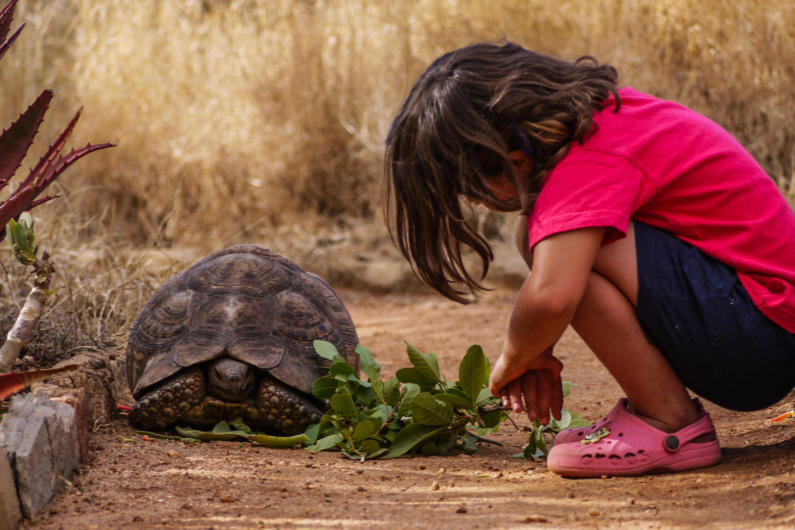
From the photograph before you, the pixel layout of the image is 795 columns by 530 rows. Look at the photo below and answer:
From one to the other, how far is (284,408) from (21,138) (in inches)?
45.5

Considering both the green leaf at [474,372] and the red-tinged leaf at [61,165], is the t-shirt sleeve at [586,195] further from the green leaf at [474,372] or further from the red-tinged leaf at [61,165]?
the red-tinged leaf at [61,165]

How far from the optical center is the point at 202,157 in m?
7.66

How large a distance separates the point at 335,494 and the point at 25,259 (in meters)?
0.97

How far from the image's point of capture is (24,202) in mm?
2395

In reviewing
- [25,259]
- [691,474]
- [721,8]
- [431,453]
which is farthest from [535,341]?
[721,8]

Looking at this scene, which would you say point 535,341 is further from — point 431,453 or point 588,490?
point 431,453

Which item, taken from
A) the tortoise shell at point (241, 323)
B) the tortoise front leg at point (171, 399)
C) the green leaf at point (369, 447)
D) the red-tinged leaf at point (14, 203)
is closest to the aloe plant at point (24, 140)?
the red-tinged leaf at point (14, 203)

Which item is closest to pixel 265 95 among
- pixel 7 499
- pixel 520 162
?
pixel 520 162

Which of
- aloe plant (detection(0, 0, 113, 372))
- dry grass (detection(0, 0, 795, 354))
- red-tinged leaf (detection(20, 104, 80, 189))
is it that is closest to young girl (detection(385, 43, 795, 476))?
aloe plant (detection(0, 0, 113, 372))

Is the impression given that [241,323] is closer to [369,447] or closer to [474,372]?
[369,447]

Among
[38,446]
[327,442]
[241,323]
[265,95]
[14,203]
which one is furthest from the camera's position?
[265,95]

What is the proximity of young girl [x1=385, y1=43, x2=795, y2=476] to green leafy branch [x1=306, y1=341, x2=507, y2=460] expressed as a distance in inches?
12.7

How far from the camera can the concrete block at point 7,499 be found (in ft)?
5.65

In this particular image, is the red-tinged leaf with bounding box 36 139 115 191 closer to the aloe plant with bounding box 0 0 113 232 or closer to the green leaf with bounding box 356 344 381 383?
the aloe plant with bounding box 0 0 113 232
